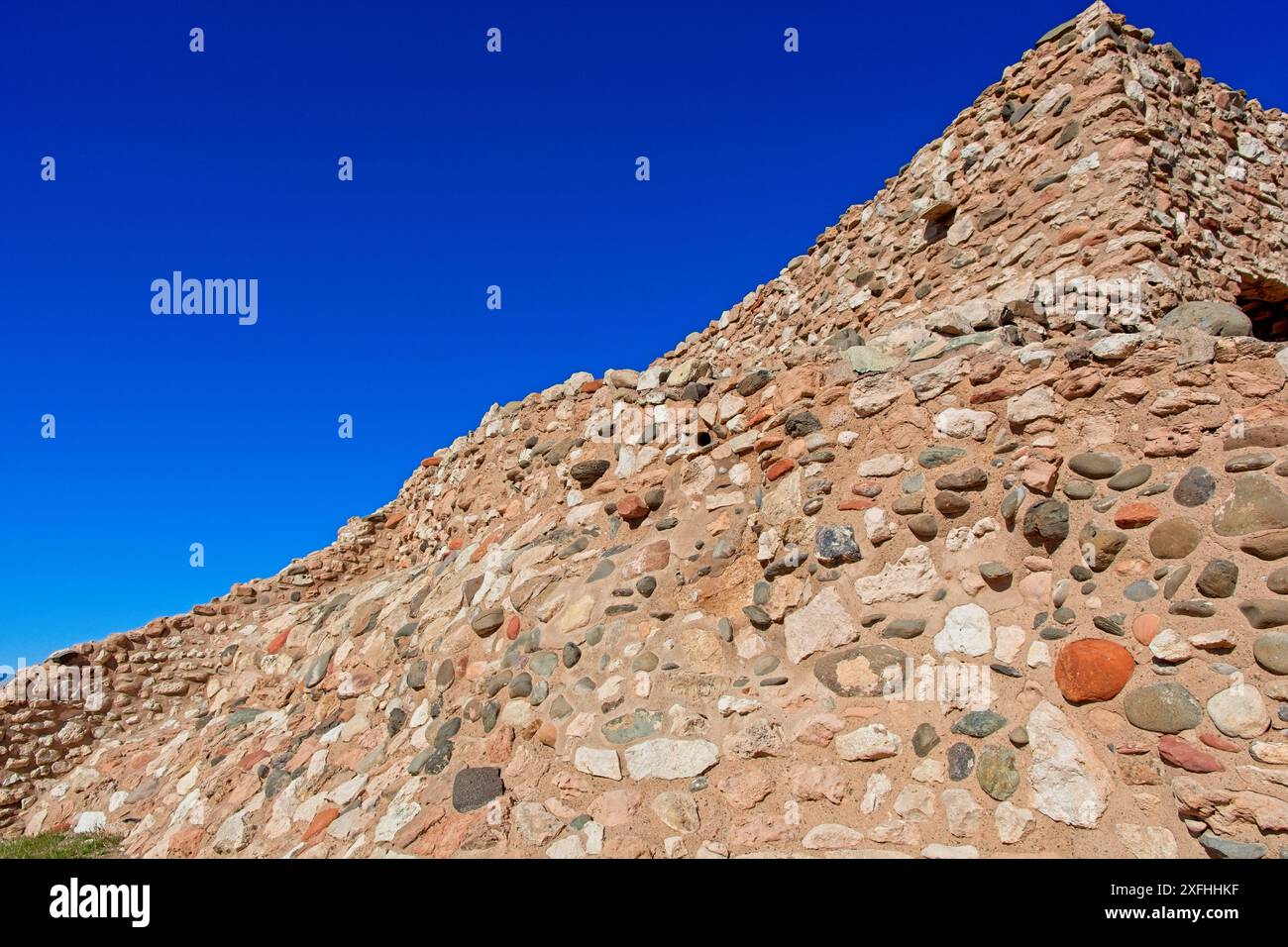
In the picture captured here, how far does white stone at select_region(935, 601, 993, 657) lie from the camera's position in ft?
12.1

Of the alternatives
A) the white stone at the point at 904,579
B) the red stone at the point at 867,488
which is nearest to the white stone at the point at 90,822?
the white stone at the point at 904,579

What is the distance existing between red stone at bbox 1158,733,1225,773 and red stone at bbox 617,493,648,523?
3476mm

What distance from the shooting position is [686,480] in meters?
5.54

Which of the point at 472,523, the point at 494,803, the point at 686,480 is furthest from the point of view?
the point at 472,523

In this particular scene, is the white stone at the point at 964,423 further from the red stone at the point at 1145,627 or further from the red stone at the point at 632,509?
the red stone at the point at 632,509

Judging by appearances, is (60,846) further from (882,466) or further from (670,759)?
(882,466)

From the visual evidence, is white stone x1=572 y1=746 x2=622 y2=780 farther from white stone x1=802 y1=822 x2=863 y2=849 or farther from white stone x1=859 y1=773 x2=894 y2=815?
white stone x1=859 y1=773 x2=894 y2=815

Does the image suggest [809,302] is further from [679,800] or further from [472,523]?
[679,800]

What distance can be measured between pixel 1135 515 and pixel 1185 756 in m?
1.16

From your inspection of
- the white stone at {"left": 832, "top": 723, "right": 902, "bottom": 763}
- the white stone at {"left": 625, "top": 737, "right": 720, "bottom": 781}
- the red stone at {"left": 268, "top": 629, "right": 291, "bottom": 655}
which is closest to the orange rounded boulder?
the white stone at {"left": 832, "top": 723, "right": 902, "bottom": 763}

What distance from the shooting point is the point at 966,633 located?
12.3ft
